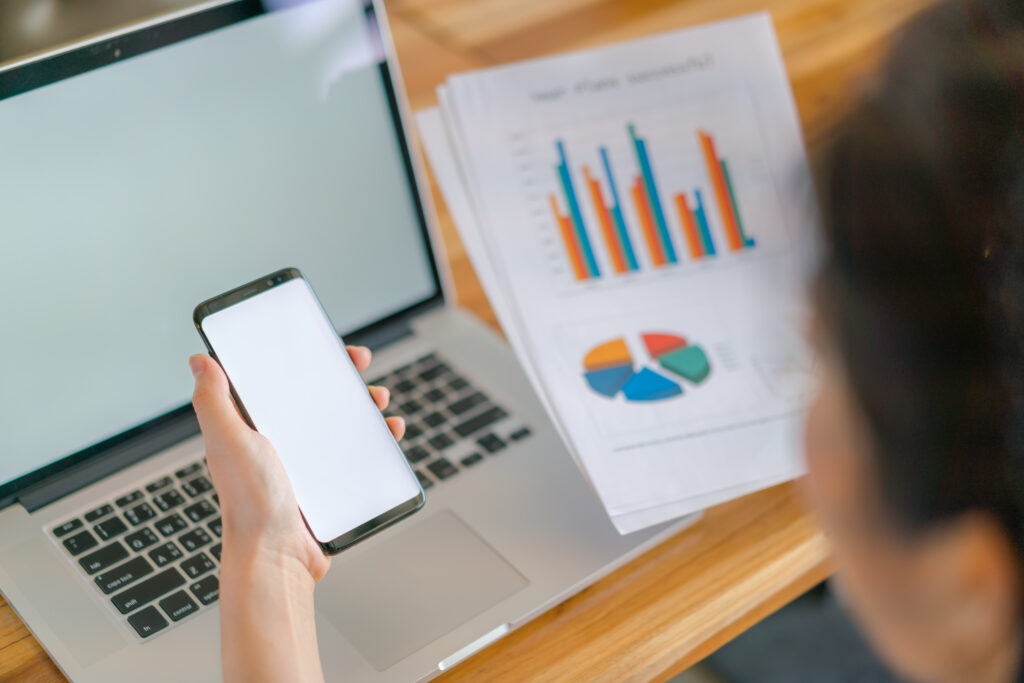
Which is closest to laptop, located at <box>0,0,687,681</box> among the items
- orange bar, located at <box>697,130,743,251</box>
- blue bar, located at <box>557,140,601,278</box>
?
blue bar, located at <box>557,140,601,278</box>

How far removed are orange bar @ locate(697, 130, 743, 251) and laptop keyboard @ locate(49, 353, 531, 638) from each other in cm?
26

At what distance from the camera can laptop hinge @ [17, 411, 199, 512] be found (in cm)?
61

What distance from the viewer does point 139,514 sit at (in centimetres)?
59

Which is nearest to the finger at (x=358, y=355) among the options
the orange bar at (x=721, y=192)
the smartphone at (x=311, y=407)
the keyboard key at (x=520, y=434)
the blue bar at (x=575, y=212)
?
the smartphone at (x=311, y=407)

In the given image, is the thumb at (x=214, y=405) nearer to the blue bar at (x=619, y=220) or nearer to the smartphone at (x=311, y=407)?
the smartphone at (x=311, y=407)

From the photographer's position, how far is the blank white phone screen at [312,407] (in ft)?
1.79

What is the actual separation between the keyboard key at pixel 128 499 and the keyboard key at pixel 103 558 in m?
0.03

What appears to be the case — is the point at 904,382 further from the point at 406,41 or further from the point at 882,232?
the point at 406,41

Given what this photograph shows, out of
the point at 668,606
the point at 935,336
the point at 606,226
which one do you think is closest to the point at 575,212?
the point at 606,226

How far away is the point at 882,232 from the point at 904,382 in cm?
5

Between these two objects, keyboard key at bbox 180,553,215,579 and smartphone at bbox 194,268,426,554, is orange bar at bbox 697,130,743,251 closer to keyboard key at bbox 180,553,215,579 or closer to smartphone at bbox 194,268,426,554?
smartphone at bbox 194,268,426,554

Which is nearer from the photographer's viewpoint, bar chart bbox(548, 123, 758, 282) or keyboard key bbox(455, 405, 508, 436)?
keyboard key bbox(455, 405, 508, 436)

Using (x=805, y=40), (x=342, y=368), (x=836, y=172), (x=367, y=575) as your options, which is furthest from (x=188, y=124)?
(x=805, y=40)

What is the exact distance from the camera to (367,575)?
1.85ft
